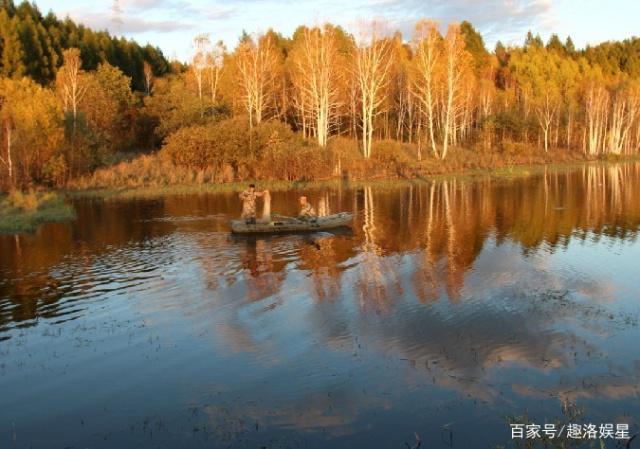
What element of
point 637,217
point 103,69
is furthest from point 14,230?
point 103,69

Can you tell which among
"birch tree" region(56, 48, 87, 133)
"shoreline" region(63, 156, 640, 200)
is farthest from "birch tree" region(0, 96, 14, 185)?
"birch tree" region(56, 48, 87, 133)

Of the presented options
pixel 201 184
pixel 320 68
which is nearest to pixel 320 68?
pixel 320 68

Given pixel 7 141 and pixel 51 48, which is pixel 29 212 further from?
pixel 51 48

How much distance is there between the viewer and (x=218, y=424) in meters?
8.45

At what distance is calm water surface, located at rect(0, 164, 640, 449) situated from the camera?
845 centimetres

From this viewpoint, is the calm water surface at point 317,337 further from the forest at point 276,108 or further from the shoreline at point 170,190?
the forest at point 276,108

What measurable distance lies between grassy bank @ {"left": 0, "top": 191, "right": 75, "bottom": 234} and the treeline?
106 feet

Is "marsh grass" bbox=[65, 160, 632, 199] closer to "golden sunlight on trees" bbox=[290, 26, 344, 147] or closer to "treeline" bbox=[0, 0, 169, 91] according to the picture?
"golden sunlight on trees" bbox=[290, 26, 344, 147]

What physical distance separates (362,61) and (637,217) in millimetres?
33944

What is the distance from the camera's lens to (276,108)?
6706 cm

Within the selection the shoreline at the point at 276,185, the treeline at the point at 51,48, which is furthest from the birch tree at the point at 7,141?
the treeline at the point at 51,48

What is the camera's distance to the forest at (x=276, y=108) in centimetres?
4294

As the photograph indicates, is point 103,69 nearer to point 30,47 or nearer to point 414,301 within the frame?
point 30,47

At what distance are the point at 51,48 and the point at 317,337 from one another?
74.2 m
